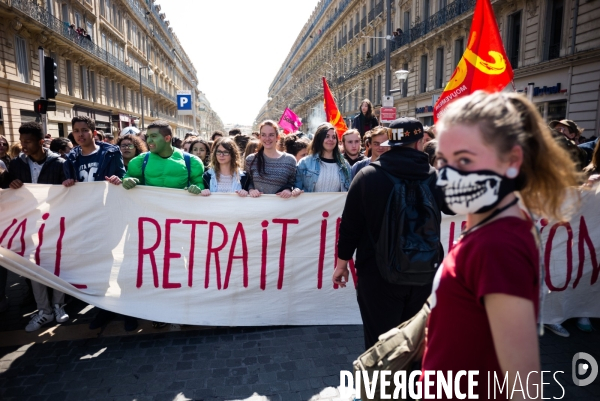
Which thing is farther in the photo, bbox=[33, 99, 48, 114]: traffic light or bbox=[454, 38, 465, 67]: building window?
bbox=[454, 38, 465, 67]: building window

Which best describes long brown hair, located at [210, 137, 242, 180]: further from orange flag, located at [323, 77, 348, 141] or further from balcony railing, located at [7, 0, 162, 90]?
balcony railing, located at [7, 0, 162, 90]

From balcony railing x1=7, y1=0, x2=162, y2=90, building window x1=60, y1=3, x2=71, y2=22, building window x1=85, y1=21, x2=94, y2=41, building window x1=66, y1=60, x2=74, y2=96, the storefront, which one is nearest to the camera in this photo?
balcony railing x1=7, y1=0, x2=162, y2=90

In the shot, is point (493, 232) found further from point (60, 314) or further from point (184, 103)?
point (184, 103)

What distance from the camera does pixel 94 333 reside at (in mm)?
4105

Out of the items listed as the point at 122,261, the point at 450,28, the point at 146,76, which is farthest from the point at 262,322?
the point at 146,76

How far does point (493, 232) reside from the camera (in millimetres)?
1142

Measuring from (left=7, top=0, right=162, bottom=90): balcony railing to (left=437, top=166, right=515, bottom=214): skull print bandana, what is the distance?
24048 millimetres

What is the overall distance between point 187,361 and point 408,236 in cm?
235

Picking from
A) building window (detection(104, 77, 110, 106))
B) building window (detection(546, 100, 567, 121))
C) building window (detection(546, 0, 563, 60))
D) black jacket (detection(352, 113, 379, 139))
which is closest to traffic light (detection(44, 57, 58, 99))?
black jacket (detection(352, 113, 379, 139))

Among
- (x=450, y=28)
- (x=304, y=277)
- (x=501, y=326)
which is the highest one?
(x=450, y=28)

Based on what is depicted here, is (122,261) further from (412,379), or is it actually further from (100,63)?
(100,63)

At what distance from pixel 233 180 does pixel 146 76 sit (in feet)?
168

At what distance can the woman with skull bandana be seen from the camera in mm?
1079

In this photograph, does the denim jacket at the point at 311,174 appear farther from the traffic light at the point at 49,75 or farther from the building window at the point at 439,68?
the building window at the point at 439,68
